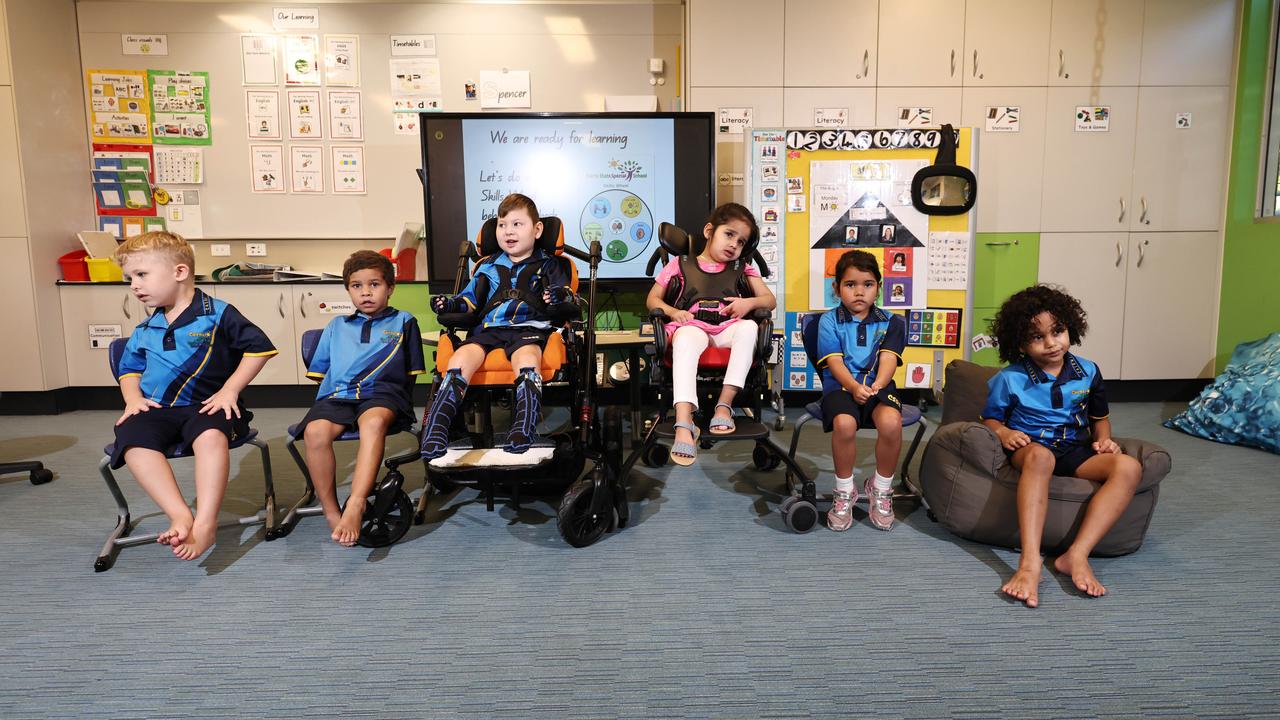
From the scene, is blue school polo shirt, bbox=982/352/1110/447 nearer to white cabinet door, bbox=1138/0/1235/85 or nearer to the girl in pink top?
the girl in pink top

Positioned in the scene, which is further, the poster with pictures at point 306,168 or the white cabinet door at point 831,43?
the poster with pictures at point 306,168

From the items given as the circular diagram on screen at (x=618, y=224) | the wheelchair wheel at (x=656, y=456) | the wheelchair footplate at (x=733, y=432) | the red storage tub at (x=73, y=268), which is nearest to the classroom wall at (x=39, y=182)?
the red storage tub at (x=73, y=268)

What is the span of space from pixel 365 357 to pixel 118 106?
12.3 feet

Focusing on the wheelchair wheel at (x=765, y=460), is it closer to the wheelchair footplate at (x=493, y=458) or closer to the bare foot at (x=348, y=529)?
the wheelchair footplate at (x=493, y=458)

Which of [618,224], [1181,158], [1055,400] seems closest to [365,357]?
[618,224]

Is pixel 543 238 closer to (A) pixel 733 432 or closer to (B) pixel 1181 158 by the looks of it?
(A) pixel 733 432

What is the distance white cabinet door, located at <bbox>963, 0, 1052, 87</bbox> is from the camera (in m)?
4.36

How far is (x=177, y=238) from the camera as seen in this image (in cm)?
231

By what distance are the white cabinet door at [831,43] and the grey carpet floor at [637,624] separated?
9.83 feet

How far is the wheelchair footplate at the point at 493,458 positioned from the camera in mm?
2164

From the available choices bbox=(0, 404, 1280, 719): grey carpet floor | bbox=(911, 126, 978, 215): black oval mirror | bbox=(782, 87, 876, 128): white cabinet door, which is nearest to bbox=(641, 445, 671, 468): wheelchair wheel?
bbox=(0, 404, 1280, 719): grey carpet floor

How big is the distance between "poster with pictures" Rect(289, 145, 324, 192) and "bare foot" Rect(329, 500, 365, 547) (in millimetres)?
3281

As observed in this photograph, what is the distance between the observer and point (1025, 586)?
1.92m

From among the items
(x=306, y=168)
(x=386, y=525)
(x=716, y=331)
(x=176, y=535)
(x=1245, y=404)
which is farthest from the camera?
(x=306, y=168)
